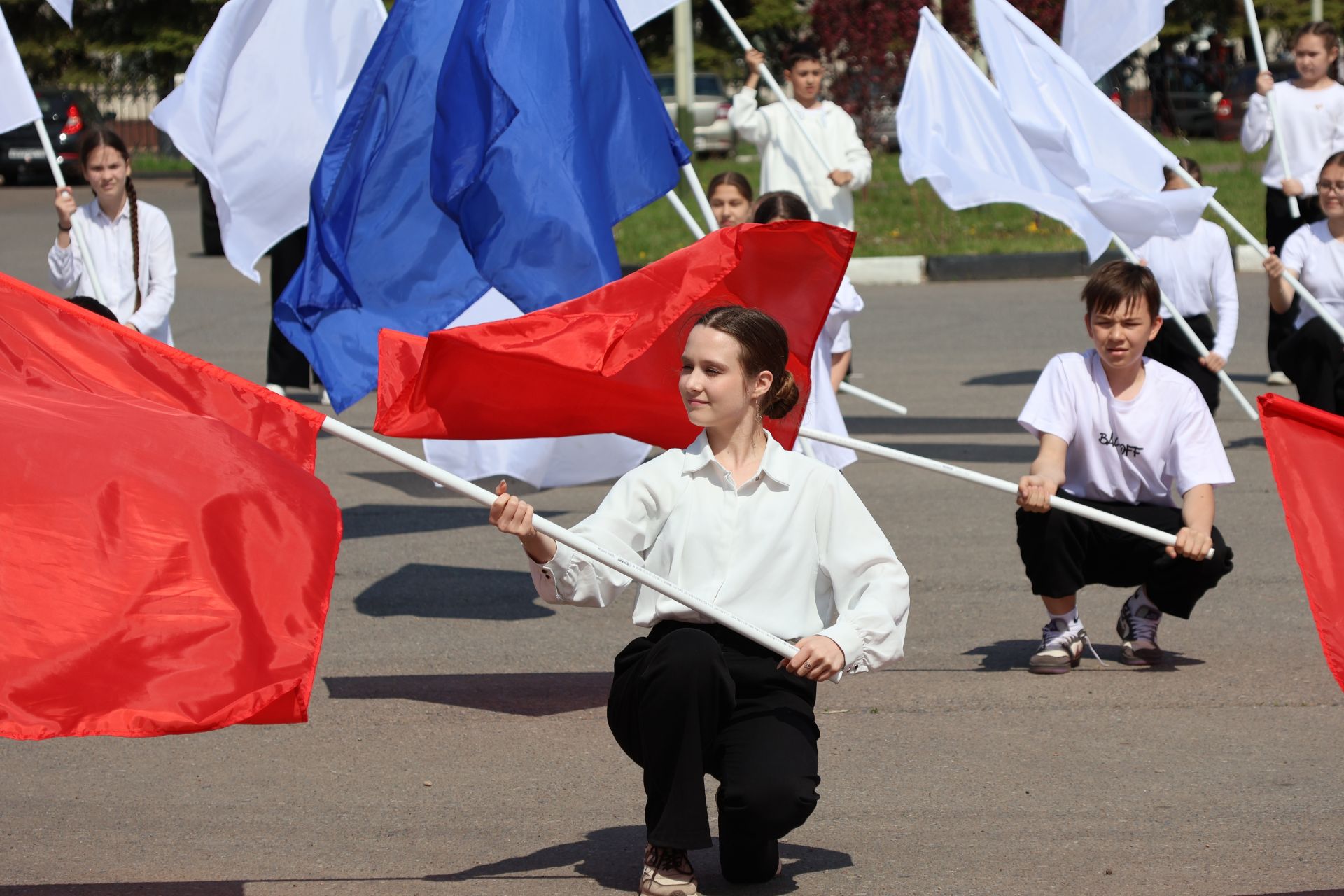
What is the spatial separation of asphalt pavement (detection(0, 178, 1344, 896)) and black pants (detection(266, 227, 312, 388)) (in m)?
3.05

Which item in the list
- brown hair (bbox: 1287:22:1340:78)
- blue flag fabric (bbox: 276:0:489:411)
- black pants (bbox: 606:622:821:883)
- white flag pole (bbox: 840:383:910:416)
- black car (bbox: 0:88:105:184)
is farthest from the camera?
black car (bbox: 0:88:105:184)

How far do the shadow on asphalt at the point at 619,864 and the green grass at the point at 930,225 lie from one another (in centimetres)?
1278

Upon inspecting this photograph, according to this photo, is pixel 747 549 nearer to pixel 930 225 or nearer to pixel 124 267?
pixel 124 267

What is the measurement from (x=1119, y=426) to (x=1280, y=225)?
250 inches

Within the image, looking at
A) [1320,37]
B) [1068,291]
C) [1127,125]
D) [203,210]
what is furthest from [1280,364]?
[203,210]

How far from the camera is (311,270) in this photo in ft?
19.9

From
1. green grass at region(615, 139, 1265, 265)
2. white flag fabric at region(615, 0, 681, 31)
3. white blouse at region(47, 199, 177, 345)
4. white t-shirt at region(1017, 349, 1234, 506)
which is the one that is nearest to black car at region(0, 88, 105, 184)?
green grass at region(615, 139, 1265, 265)

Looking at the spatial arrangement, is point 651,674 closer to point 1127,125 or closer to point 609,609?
point 609,609

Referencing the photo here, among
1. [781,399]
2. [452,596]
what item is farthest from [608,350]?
[452,596]

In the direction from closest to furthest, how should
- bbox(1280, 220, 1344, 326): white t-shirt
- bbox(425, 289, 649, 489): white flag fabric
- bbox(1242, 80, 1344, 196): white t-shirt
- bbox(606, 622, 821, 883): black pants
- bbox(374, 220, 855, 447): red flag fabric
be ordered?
bbox(606, 622, 821, 883): black pants → bbox(374, 220, 855, 447): red flag fabric → bbox(425, 289, 649, 489): white flag fabric → bbox(1280, 220, 1344, 326): white t-shirt → bbox(1242, 80, 1344, 196): white t-shirt

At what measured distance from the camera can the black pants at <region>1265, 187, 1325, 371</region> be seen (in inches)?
422

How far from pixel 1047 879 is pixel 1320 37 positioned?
7.82 meters

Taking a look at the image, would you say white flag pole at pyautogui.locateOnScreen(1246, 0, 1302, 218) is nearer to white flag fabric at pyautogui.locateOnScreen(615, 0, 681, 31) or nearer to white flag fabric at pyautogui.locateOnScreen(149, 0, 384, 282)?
white flag fabric at pyautogui.locateOnScreen(615, 0, 681, 31)

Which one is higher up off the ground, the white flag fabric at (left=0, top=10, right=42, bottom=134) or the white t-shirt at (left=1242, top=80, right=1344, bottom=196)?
the white flag fabric at (left=0, top=10, right=42, bottom=134)
